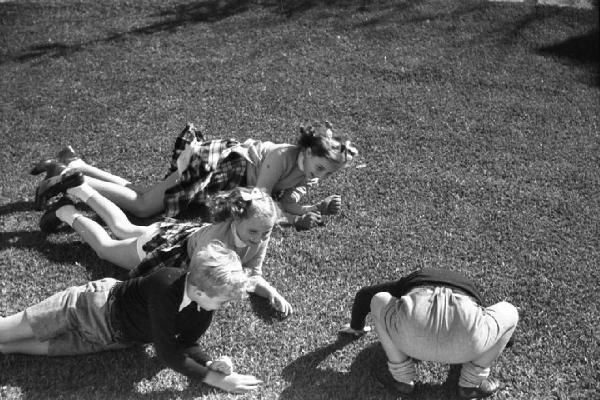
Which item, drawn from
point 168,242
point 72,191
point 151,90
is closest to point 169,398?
point 168,242

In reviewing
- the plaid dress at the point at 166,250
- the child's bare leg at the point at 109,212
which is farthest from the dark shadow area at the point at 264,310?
the child's bare leg at the point at 109,212

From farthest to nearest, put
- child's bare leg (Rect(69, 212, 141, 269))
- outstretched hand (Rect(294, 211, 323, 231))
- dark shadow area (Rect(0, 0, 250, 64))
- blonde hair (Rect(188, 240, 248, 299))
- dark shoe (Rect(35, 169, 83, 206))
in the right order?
dark shadow area (Rect(0, 0, 250, 64))
outstretched hand (Rect(294, 211, 323, 231))
dark shoe (Rect(35, 169, 83, 206))
child's bare leg (Rect(69, 212, 141, 269))
blonde hair (Rect(188, 240, 248, 299))

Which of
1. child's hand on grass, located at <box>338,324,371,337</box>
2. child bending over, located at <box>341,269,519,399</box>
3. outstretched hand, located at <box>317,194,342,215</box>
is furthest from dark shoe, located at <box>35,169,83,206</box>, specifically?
child bending over, located at <box>341,269,519,399</box>

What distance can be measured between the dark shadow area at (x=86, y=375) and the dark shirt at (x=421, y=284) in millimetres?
956

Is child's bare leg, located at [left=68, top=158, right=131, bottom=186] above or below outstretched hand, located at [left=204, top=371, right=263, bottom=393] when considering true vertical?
above

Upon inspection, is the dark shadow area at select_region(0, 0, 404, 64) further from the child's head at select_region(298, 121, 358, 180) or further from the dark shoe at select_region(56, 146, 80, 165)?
the child's head at select_region(298, 121, 358, 180)

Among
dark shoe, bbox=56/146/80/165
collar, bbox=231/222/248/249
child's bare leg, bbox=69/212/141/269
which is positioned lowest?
child's bare leg, bbox=69/212/141/269

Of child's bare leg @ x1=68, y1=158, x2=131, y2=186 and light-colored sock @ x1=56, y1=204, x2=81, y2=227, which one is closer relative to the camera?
light-colored sock @ x1=56, y1=204, x2=81, y2=227

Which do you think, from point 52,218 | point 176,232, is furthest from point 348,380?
point 52,218

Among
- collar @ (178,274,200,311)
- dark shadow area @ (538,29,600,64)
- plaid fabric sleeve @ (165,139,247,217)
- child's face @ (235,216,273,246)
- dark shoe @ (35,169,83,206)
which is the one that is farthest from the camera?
dark shadow area @ (538,29,600,64)

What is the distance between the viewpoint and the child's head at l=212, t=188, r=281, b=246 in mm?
3521

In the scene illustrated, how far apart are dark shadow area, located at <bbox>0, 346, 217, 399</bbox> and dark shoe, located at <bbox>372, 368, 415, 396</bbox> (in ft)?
2.93

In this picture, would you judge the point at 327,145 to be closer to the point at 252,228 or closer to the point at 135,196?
the point at 252,228

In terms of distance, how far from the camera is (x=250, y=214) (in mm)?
3525
